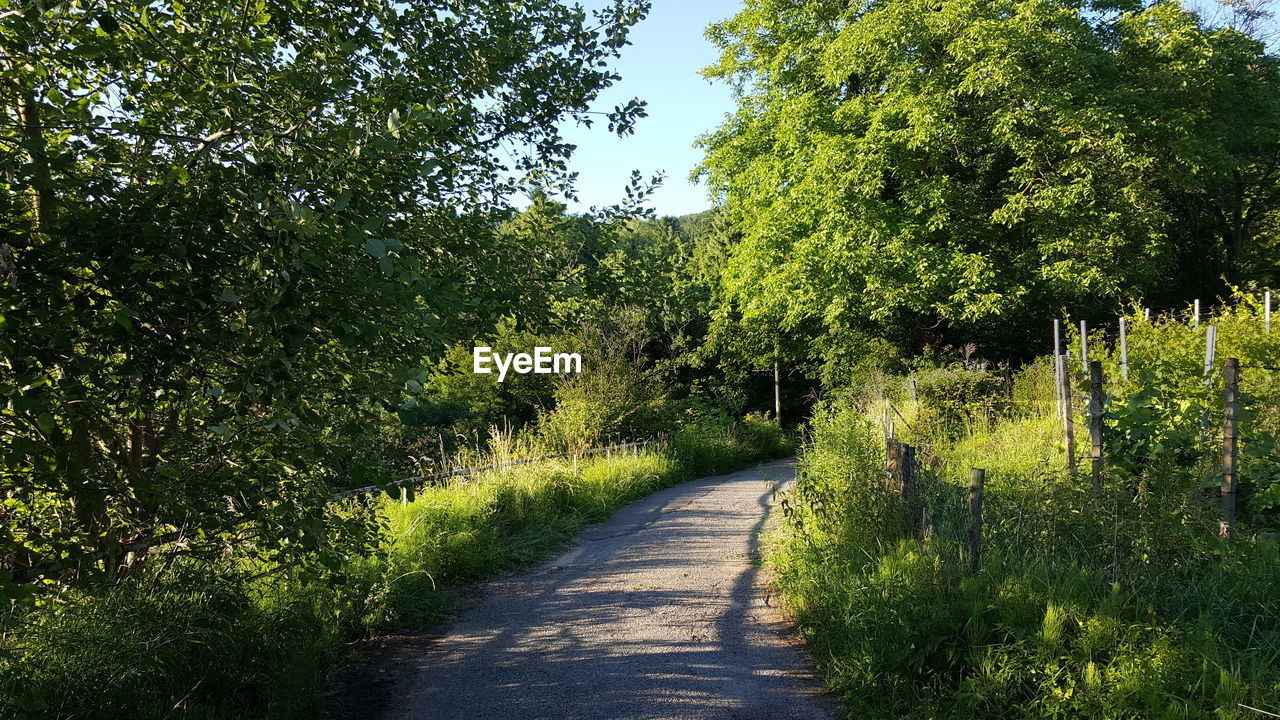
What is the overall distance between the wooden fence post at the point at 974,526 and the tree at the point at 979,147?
44.4ft

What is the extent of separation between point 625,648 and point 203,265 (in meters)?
3.68

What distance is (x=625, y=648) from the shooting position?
5336 mm

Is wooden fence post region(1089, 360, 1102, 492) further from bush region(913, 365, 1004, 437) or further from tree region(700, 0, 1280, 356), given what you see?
tree region(700, 0, 1280, 356)

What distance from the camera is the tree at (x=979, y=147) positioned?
1741cm

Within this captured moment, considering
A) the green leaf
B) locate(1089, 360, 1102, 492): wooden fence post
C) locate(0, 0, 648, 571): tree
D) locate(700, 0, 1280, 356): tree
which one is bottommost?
locate(1089, 360, 1102, 492): wooden fence post

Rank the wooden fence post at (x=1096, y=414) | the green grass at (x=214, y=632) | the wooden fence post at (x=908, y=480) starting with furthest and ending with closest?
the wooden fence post at (x=908, y=480), the wooden fence post at (x=1096, y=414), the green grass at (x=214, y=632)

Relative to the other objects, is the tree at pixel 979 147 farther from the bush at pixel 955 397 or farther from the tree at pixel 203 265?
the tree at pixel 203 265

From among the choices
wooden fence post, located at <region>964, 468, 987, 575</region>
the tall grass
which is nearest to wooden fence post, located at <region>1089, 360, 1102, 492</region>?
the tall grass

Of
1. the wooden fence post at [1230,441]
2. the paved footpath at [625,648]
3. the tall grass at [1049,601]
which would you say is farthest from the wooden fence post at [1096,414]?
the paved footpath at [625,648]

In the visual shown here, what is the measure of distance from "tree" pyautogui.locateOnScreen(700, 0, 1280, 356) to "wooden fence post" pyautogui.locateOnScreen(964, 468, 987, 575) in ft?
44.4

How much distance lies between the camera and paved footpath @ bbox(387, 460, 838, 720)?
14.6 feet

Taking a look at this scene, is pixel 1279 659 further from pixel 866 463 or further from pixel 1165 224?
pixel 1165 224

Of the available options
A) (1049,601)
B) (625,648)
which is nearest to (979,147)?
(1049,601)

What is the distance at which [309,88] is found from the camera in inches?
120
